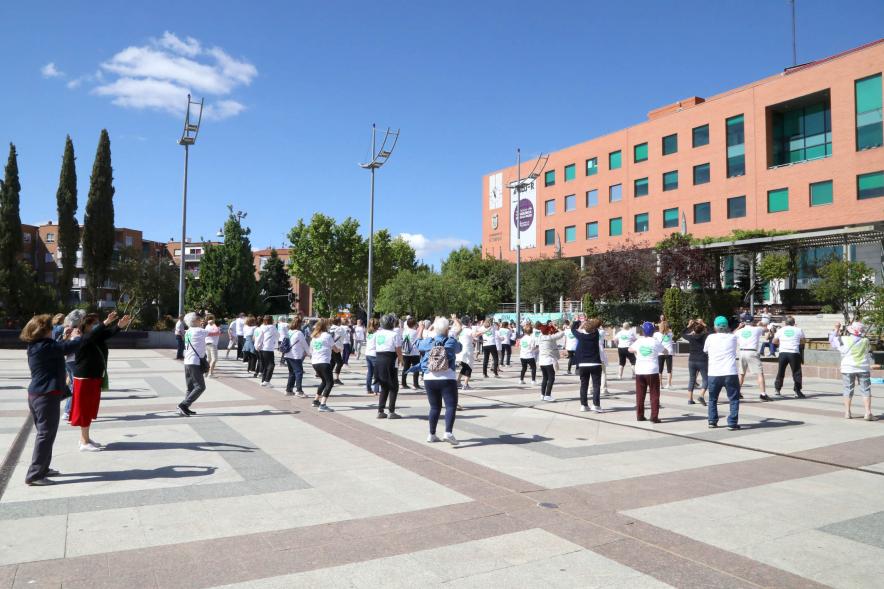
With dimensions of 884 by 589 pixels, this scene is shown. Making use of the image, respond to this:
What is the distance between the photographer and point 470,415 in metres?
10.9

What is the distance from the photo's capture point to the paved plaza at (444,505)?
13.5 ft

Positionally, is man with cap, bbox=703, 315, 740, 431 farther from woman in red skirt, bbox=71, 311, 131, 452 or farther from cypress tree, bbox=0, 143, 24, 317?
cypress tree, bbox=0, 143, 24, 317

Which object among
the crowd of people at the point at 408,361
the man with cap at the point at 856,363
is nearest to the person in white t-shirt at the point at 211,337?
→ the crowd of people at the point at 408,361

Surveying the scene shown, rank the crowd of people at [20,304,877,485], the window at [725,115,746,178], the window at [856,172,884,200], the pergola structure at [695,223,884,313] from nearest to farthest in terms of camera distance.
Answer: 1. the crowd of people at [20,304,877,485]
2. the pergola structure at [695,223,884,313]
3. the window at [856,172,884,200]
4. the window at [725,115,746,178]

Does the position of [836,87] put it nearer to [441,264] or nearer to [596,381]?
[596,381]

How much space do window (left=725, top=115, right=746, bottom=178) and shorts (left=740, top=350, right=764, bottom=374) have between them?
3377cm

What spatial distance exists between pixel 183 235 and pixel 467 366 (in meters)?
17.4

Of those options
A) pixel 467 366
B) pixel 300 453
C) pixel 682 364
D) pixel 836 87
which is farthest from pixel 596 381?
pixel 836 87

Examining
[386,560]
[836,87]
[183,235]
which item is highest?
[836,87]

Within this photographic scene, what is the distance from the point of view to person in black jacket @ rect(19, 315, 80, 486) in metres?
6.01

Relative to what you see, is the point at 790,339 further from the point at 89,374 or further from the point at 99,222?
the point at 99,222

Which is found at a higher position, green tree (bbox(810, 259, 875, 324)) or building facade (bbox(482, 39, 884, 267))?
building facade (bbox(482, 39, 884, 267))

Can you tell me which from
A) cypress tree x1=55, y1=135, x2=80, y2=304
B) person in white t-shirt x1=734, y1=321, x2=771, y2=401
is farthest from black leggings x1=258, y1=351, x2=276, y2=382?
cypress tree x1=55, y1=135, x2=80, y2=304

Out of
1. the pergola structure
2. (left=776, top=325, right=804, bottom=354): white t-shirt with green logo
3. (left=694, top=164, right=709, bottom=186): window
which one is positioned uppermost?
(left=694, top=164, right=709, bottom=186): window
